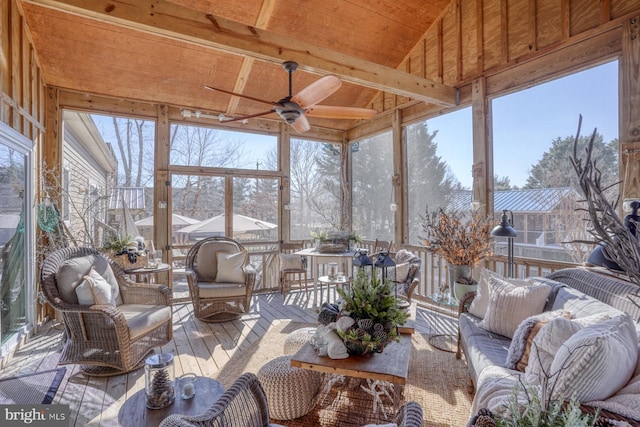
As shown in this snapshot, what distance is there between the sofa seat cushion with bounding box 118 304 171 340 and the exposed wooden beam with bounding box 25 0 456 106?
2.49 metres

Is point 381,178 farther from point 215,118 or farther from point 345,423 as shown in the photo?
point 345,423

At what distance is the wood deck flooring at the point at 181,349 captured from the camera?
8.33ft

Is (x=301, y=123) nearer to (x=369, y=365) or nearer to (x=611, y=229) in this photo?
(x=369, y=365)

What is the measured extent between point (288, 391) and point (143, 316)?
5.53 ft

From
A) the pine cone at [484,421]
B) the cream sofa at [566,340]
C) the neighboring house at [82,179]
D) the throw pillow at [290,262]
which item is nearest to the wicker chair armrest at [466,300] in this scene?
the cream sofa at [566,340]

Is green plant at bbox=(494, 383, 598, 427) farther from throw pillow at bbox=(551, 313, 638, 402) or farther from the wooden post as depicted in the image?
the wooden post

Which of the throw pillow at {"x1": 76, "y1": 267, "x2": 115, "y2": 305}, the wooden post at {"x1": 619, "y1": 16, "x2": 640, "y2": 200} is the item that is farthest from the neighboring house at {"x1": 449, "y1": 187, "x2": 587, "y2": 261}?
the throw pillow at {"x1": 76, "y1": 267, "x2": 115, "y2": 305}

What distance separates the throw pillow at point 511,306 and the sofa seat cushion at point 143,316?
2.87 metres

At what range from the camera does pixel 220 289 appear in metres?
4.32

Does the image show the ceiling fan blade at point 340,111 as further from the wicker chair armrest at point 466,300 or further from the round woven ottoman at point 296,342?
the round woven ottoman at point 296,342

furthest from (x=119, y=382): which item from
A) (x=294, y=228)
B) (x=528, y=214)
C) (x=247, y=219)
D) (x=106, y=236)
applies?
(x=528, y=214)

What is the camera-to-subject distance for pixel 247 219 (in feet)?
19.6

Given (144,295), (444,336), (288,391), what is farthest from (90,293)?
(444,336)

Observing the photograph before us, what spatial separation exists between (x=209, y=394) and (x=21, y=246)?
328 cm
